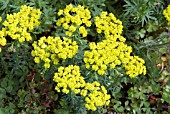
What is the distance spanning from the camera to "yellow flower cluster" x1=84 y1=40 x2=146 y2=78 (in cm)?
281

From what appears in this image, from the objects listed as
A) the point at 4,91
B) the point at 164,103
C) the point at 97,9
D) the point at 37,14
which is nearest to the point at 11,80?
the point at 4,91

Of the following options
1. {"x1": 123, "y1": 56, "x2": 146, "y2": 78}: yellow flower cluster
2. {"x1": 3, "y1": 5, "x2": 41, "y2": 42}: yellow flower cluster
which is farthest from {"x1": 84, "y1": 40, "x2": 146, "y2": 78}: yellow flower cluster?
{"x1": 3, "y1": 5, "x2": 41, "y2": 42}: yellow flower cluster

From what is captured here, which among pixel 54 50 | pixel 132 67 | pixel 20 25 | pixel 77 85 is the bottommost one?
pixel 77 85

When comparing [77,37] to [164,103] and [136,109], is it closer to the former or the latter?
[136,109]

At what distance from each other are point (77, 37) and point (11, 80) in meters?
0.90

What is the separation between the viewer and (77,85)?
9.27 ft

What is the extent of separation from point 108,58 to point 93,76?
0.77 feet

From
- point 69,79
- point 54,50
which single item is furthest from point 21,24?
point 69,79

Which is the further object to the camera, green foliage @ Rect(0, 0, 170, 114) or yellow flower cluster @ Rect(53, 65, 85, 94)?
green foliage @ Rect(0, 0, 170, 114)

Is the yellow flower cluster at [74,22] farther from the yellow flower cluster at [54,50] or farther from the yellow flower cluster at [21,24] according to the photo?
the yellow flower cluster at [21,24]

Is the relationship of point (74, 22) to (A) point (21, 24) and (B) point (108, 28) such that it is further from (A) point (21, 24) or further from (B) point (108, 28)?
(A) point (21, 24)

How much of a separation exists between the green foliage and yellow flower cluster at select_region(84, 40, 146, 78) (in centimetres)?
11

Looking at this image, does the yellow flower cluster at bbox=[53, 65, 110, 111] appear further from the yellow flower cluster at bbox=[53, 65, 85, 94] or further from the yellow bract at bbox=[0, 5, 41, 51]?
the yellow bract at bbox=[0, 5, 41, 51]

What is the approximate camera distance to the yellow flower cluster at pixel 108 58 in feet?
9.21
